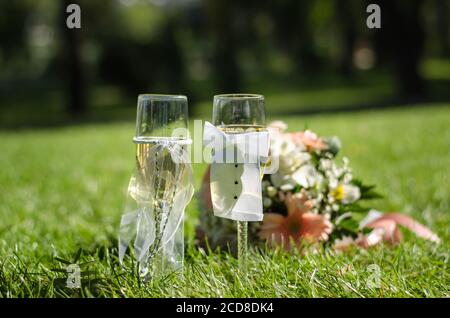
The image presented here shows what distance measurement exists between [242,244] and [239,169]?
33 cm

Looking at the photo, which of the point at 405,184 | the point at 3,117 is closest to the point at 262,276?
the point at 405,184

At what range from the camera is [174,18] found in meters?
24.5

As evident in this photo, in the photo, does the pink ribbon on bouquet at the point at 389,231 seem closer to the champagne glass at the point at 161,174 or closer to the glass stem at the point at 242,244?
the glass stem at the point at 242,244

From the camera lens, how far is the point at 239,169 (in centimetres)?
250

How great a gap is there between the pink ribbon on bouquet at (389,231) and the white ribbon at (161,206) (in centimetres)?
116

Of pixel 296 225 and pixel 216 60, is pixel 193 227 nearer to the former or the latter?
pixel 296 225

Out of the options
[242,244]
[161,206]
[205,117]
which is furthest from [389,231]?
[205,117]

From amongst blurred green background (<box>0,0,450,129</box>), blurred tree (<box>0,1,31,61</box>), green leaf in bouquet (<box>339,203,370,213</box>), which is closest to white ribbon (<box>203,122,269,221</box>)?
green leaf in bouquet (<box>339,203,370,213</box>)

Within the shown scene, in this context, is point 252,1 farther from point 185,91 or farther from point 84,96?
point 84,96

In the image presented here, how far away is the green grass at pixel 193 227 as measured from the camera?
8.22ft

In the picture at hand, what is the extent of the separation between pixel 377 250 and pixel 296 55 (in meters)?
32.2

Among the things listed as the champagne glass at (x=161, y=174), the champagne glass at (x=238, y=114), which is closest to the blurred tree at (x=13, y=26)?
the champagne glass at (x=161, y=174)

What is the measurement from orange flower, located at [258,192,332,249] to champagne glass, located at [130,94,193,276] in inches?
24.1
